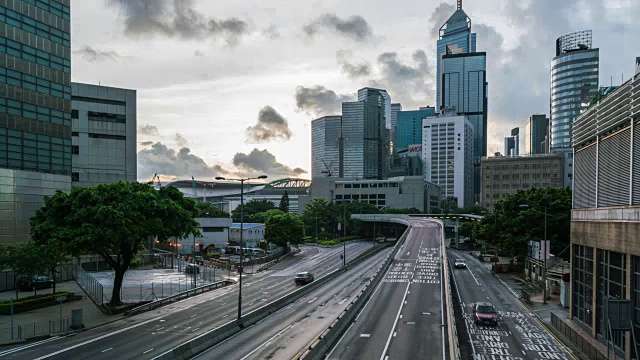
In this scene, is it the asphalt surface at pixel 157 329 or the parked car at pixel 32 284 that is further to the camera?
the parked car at pixel 32 284

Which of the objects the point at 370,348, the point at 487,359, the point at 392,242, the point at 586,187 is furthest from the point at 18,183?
the point at 392,242

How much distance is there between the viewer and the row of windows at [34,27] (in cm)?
6003

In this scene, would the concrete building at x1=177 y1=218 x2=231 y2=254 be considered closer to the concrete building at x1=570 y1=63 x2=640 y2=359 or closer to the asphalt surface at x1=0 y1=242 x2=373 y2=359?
the asphalt surface at x1=0 y1=242 x2=373 y2=359

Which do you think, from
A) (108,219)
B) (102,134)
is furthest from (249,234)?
(108,219)

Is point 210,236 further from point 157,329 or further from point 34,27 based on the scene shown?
point 157,329

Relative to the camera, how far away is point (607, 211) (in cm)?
3516

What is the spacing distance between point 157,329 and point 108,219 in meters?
11.3

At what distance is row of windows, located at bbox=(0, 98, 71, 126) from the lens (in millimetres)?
60094

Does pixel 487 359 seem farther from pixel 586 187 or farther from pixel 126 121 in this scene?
pixel 126 121

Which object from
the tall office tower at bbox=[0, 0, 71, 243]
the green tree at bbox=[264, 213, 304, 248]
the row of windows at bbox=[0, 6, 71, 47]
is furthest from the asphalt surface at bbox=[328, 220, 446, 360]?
the row of windows at bbox=[0, 6, 71, 47]

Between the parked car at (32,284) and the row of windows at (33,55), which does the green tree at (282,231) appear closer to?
the parked car at (32,284)

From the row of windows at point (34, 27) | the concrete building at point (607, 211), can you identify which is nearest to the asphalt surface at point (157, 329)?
the concrete building at point (607, 211)

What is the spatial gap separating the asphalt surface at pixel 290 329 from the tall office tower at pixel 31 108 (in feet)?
122

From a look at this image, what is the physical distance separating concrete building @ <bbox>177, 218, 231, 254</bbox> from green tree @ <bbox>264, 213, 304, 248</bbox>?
1580 centimetres
